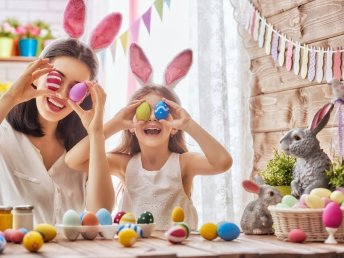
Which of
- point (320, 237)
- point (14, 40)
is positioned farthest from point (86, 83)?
point (14, 40)

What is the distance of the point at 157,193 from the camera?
2.17 meters

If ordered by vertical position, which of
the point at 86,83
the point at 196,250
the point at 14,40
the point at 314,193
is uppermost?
the point at 14,40

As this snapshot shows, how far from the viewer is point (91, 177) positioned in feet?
6.64

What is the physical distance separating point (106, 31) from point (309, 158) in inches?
31.9

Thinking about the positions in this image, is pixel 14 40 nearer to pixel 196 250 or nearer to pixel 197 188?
pixel 197 188

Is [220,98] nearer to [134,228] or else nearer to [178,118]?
[178,118]

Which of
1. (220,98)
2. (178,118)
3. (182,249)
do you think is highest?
(220,98)

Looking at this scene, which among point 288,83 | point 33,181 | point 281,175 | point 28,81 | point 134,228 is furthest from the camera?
point 288,83

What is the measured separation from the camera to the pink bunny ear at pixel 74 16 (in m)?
2.14

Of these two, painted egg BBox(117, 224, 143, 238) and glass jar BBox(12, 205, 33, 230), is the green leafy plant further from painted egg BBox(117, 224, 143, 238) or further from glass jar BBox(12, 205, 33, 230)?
glass jar BBox(12, 205, 33, 230)

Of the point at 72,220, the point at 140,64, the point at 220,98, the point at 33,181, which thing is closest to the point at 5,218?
the point at 72,220

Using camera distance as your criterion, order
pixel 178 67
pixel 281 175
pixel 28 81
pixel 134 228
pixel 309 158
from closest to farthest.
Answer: pixel 134 228
pixel 309 158
pixel 281 175
pixel 28 81
pixel 178 67

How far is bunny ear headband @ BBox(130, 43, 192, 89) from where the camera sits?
2246 millimetres

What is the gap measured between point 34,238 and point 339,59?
47.9 inches
